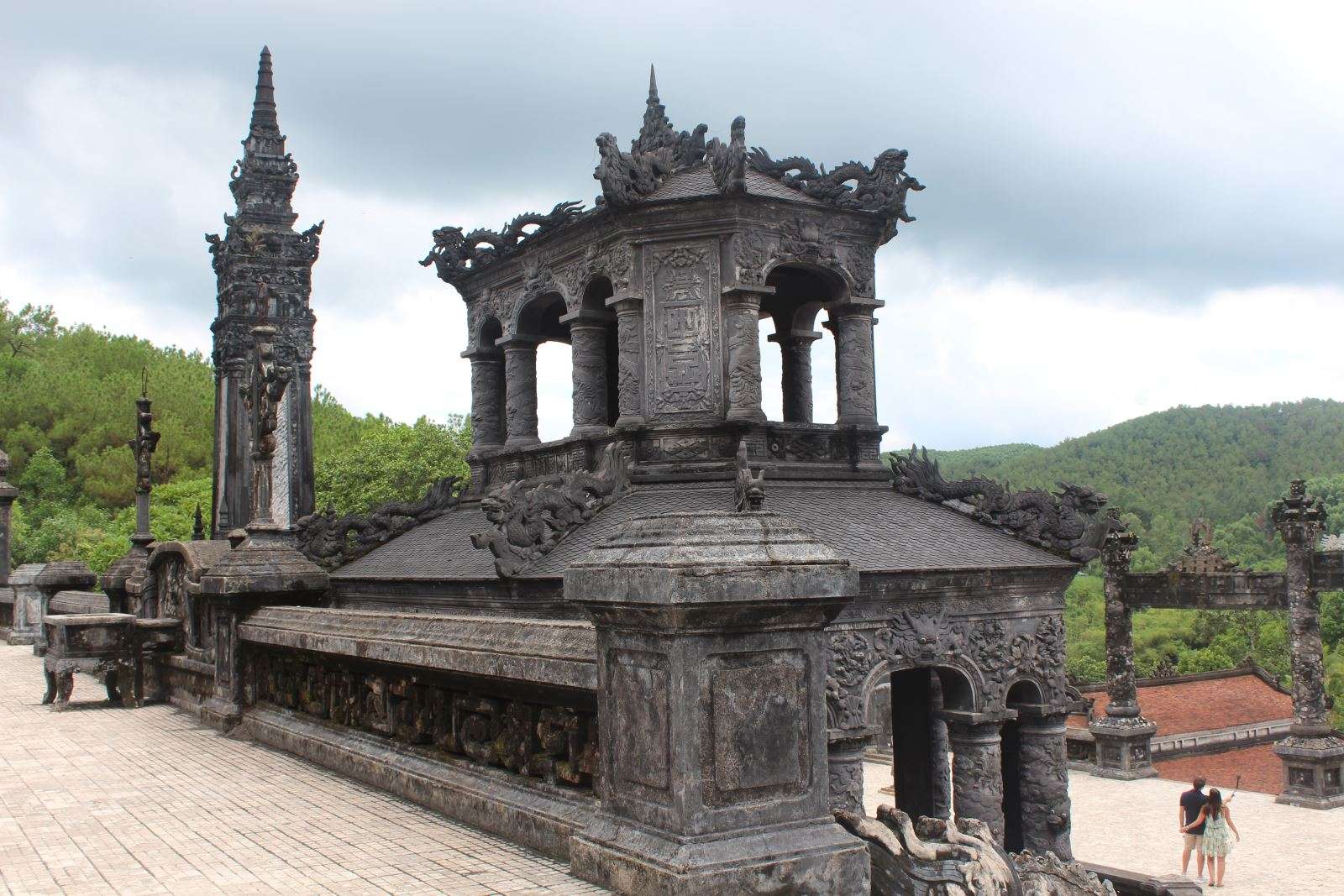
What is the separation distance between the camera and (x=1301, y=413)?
322 ft

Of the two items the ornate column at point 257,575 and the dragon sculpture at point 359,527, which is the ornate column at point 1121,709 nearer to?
the dragon sculpture at point 359,527

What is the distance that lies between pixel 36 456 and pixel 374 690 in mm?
46750

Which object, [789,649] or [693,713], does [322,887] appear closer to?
[693,713]

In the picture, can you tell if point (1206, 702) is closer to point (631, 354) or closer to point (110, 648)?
point (631, 354)

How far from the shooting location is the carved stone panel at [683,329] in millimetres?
14633

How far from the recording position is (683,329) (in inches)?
582

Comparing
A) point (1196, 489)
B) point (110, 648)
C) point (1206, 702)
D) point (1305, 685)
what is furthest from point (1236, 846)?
point (1196, 489)

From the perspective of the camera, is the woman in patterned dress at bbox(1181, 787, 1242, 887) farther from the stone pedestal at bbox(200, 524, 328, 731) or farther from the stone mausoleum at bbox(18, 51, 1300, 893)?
the stone pedestal at bbox(200, 524, 328, 731)

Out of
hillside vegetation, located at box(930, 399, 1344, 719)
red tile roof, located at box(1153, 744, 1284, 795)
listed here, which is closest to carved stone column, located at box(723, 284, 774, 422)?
red tile roof, located at box(1153, 744, 1284, 795)

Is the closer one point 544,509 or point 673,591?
point 673,591

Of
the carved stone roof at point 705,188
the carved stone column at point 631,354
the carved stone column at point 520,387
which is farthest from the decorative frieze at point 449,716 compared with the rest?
the carved stone column at point 520,387

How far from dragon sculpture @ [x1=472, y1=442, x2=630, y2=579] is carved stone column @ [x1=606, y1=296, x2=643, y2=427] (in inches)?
22.1

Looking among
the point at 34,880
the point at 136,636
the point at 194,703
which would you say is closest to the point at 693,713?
the point at 34,880

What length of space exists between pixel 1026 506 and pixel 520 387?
Answer: 23.0 feet
